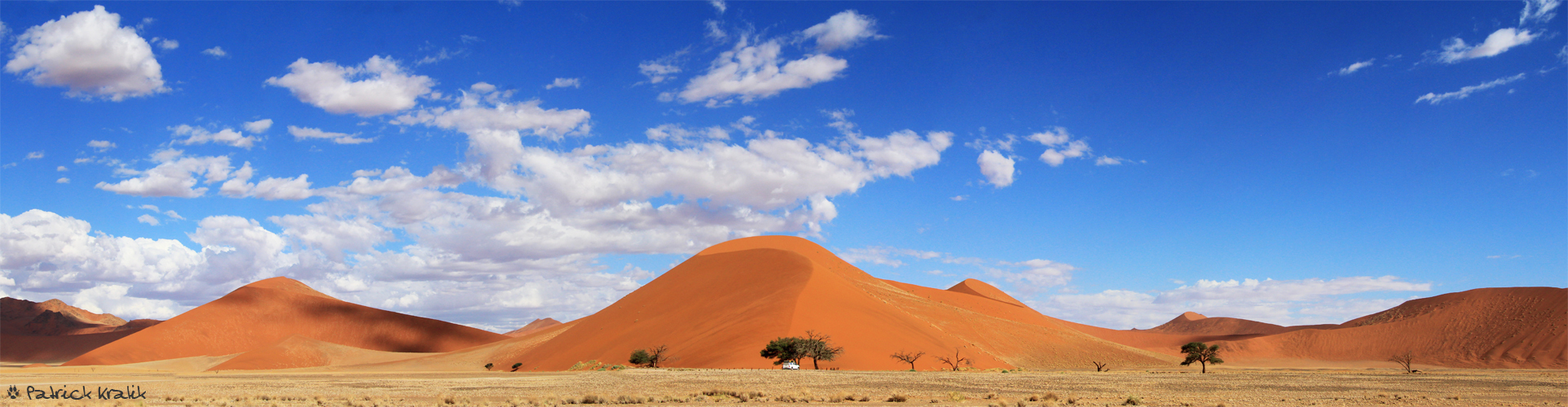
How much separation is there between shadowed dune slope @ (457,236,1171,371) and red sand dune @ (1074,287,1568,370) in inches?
1463

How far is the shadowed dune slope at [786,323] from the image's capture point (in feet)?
233

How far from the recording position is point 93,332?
196m

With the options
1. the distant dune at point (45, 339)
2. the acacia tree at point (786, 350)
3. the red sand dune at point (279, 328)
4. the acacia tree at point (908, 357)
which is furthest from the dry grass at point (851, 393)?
the distant dune at point (45, 339)

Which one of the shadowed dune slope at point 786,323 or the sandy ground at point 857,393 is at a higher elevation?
the shadowed dune slope at point 786,323

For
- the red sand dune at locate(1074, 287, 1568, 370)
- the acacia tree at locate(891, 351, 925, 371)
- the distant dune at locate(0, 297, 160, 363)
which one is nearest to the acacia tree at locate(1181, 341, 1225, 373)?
the acacia tree at locate(891, 351, 925, 371)

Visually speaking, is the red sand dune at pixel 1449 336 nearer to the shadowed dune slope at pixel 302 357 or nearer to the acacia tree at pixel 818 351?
the acacia tree at pixel 818 351

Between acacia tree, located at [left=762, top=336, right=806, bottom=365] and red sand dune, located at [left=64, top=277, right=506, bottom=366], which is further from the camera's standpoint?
red sand dune, located at [left=64, top=277, right=506, bottom=366]

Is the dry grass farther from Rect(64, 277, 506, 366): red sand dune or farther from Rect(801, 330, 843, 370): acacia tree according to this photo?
Rect(64, 277, 506, 366): red sand dune

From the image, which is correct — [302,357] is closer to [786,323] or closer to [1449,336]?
[786,323]

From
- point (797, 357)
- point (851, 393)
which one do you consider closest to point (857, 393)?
point (851, 393)

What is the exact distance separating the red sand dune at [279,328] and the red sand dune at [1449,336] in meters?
134

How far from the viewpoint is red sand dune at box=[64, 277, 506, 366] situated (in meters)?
142

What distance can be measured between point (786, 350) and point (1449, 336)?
98.7 m

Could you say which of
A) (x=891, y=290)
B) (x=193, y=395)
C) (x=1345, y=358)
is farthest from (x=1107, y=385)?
(x=1345, y=358)
